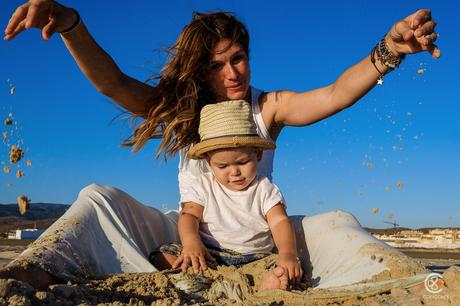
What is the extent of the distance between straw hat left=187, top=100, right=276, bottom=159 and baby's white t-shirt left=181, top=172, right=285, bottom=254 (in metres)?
0.27

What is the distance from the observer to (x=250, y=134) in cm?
348

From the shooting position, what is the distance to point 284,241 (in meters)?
3.17

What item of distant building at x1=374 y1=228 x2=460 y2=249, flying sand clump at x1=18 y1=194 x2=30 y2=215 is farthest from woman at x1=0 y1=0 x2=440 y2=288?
distant building at x1=374 y1=228 x2=460 y2=249

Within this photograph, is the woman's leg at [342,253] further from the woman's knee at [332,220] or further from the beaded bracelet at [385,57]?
the beaded bracelet at [385,57]

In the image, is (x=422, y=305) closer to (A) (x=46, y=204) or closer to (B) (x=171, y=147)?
(B) (x=171, y=147)

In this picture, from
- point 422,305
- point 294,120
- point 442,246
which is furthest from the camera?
point 442,246

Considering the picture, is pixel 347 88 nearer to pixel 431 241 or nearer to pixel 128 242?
pixel 128 242

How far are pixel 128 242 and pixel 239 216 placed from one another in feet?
2.36

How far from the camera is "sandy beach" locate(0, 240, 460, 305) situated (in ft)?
6.61

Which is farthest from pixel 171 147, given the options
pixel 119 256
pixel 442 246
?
pixel 442 246

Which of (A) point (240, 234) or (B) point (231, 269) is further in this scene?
(A) point (240, 234)

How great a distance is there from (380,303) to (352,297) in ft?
0.69

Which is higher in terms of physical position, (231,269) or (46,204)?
(46,204)

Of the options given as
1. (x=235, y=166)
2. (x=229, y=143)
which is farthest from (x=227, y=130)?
(x=235, y=166)
